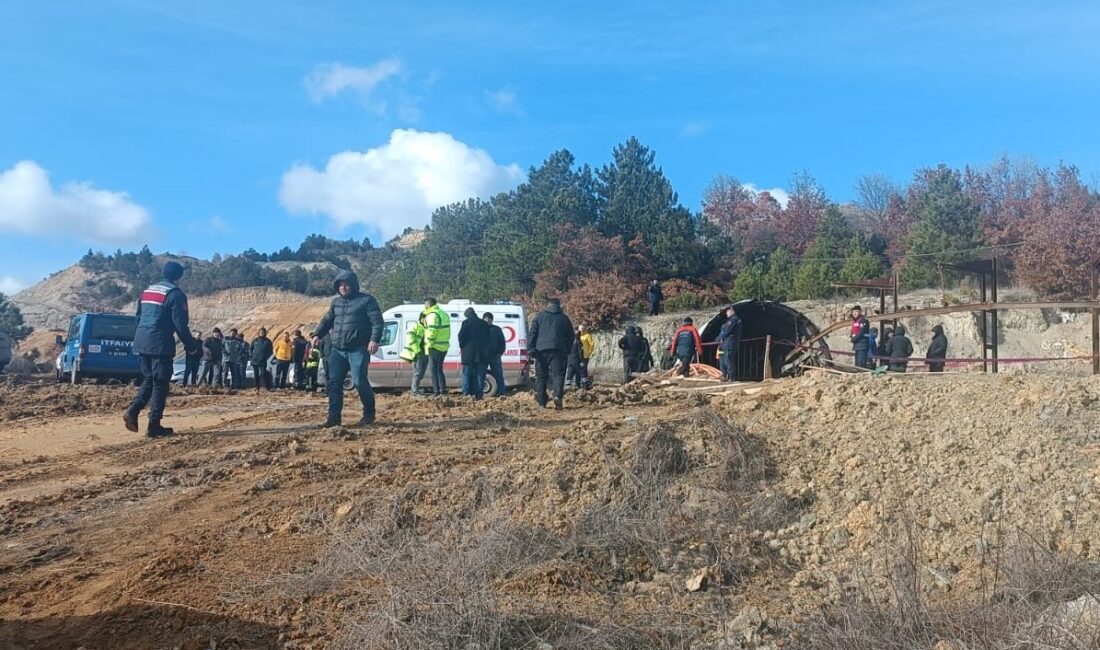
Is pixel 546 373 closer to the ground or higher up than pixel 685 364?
closer to the ground

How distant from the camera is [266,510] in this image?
223 inches

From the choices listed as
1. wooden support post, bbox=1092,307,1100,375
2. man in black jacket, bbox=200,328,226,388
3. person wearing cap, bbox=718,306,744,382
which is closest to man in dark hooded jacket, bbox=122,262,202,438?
person wearing cap, bbox=718,306,744,382

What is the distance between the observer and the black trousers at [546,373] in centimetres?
1089

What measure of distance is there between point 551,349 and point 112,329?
1432cm

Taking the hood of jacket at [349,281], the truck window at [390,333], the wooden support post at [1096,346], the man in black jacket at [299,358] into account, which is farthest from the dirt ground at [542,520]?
the man in black jacket at [299,358]

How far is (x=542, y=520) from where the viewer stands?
5.39 metres

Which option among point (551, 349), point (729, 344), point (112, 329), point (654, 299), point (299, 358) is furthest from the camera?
point (654, 299)

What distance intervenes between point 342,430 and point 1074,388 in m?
A: 6.54

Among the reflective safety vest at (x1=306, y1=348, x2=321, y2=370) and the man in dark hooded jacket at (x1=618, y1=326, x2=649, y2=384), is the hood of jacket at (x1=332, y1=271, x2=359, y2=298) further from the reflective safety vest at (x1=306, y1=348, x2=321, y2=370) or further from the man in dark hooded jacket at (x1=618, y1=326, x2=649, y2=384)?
the man in dark hooded jacket at (x1=618, y1=326, x2=649, y2=384)

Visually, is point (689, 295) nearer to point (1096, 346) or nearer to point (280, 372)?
point (280, 372)

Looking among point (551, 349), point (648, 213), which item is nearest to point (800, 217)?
point (648, 213)

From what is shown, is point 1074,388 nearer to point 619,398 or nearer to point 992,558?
point 992,558

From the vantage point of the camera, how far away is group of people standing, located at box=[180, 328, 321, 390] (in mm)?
19344

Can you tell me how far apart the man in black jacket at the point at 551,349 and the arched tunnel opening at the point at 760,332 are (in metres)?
8.99
